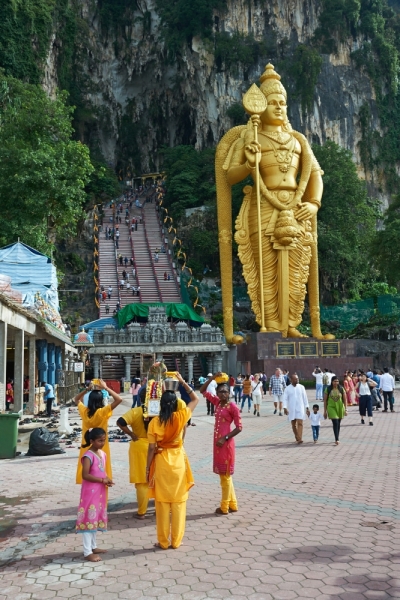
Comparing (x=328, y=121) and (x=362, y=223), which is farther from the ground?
(x=328, y=121)

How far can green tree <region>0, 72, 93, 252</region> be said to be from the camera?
823 inches

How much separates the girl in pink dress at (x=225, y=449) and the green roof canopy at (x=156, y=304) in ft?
74.3

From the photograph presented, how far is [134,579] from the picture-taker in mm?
3529

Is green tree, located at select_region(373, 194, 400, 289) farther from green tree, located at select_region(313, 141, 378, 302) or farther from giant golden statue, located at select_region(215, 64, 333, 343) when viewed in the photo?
green tree, located at select_region(313, 141, 378, 302)

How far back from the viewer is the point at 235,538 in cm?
432

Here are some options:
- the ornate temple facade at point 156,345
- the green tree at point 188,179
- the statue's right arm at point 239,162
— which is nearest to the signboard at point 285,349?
the ornate temple facade at point 156,345

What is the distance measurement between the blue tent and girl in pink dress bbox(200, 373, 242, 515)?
13.6m

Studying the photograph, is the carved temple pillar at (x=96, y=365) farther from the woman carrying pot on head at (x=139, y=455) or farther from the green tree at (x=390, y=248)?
the woman carrying pot on head at (x=139, y=455)

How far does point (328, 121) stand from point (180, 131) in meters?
14.7

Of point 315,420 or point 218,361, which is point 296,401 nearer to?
point 315,420

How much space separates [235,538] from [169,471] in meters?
0.74

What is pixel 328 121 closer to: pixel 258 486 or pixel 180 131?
pixel 180 131

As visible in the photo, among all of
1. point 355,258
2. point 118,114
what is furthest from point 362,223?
point 118,114

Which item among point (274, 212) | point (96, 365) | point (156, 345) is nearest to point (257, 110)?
point (274, 212)
